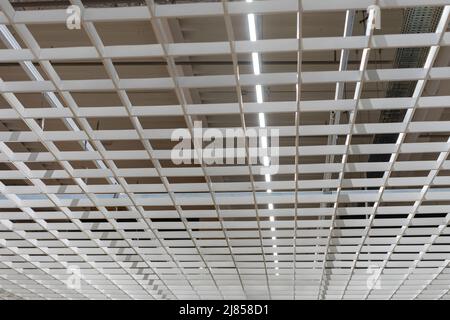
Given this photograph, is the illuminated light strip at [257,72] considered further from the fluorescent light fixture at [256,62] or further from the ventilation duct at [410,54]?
the ventilation duct at [410,54]

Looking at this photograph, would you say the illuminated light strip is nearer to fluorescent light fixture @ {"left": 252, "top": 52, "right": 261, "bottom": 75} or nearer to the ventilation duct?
fluorescent light fixture @ {"left": 252, "top": 52, "right": 261, "bottom": 75}

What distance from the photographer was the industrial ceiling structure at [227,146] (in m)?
5.17

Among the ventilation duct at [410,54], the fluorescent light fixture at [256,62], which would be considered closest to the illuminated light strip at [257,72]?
the fluorescent light fixture at [256,62]

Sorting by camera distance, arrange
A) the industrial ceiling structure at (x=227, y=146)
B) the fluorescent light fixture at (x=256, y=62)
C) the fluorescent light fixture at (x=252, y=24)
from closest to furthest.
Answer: the fluorescent light fixture at (x=252, y=24) < the industrial ceiling structure at (x=227, y=146) < the fluorescent light fixture at (x=256, y=62)

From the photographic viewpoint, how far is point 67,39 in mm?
6824

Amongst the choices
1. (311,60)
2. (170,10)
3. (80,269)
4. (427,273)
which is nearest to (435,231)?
(427,273)

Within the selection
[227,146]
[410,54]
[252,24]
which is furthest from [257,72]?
[410,54]

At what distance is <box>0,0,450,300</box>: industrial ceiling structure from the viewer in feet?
17.0

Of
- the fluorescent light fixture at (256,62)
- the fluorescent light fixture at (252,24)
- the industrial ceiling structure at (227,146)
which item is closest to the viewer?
the fluorescent light fixture at (252,24)

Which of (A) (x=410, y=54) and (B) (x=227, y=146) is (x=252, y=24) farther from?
(B) (x=227, y=146)

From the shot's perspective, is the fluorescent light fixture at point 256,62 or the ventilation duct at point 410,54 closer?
the ventilation duct at point 410,54

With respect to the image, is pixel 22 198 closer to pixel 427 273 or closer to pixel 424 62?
pixel 424 62

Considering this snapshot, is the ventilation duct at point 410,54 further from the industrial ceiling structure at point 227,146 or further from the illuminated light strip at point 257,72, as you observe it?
the illuminated light strip at point 257,72

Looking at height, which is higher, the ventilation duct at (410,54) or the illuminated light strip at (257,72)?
the ventilation duct at (410,54)
